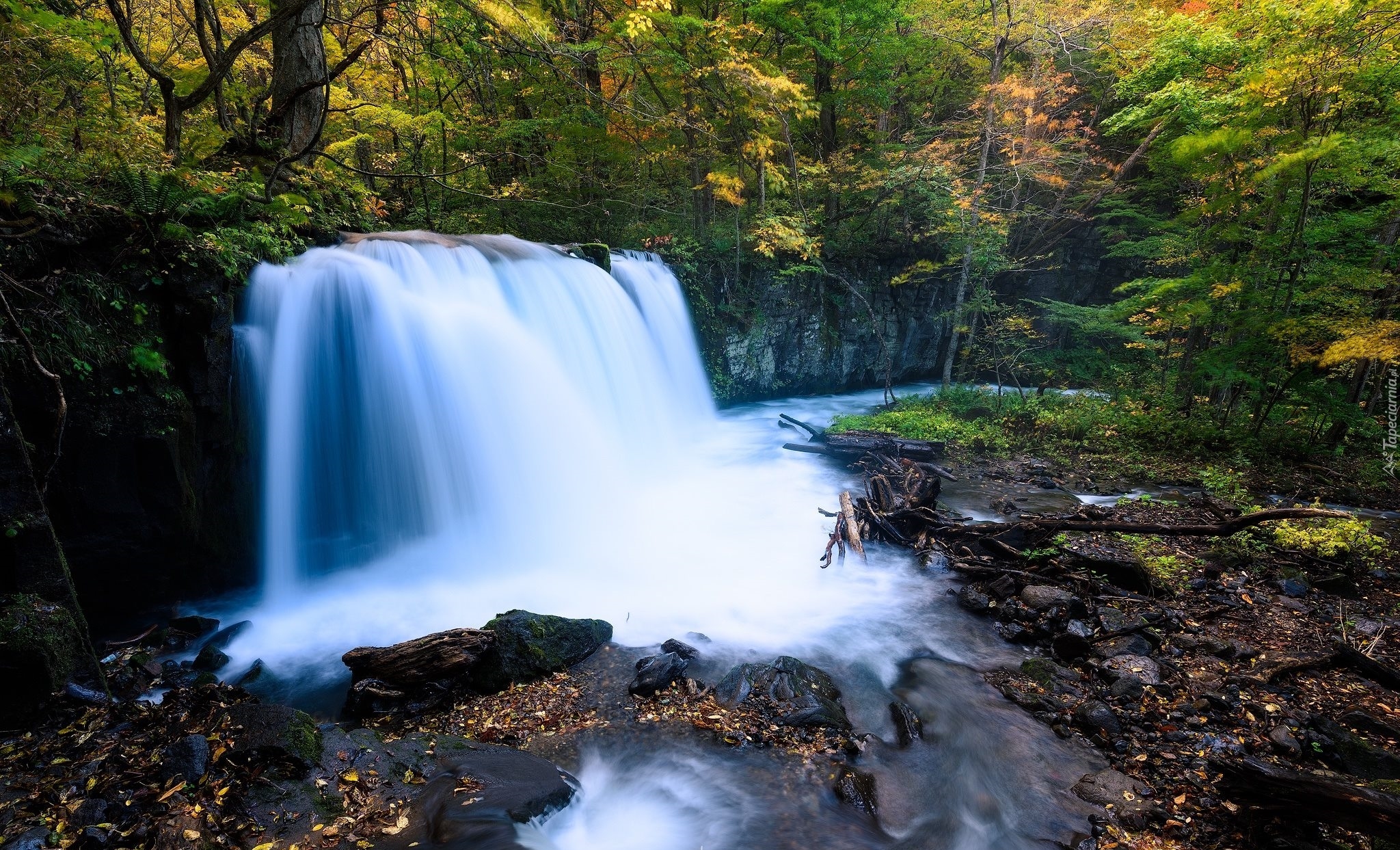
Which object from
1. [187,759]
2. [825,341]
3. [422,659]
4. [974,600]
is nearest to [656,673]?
[422,659]

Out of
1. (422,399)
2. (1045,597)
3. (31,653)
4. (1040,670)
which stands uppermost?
(422,399)

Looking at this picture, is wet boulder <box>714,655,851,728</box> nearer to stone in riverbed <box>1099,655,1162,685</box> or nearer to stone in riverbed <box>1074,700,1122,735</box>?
stone in riverbed <box>1074,700,1122,735</box>

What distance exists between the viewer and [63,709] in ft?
11.0

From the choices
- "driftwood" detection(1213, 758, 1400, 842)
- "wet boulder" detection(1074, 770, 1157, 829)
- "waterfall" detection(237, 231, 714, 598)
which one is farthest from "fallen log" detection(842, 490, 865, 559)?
"driftwood" detection(1213, 758, 1400, 842)

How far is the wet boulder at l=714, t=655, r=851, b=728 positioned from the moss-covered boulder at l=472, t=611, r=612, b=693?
4.28 ft

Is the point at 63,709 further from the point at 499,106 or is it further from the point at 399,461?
the point at 499,106

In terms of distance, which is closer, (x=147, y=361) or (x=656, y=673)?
(x=656, y=673)

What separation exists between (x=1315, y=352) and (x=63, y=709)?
14.0 m

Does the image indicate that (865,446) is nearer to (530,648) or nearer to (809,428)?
(809,428)

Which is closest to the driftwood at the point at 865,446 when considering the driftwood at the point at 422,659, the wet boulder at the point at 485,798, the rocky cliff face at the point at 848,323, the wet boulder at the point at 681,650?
the rocky cliff face at the point at 848,323

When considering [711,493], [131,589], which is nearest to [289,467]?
[131,589]

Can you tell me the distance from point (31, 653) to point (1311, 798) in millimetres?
6932

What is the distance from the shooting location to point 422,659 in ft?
14.2

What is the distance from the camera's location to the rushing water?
3645mm
